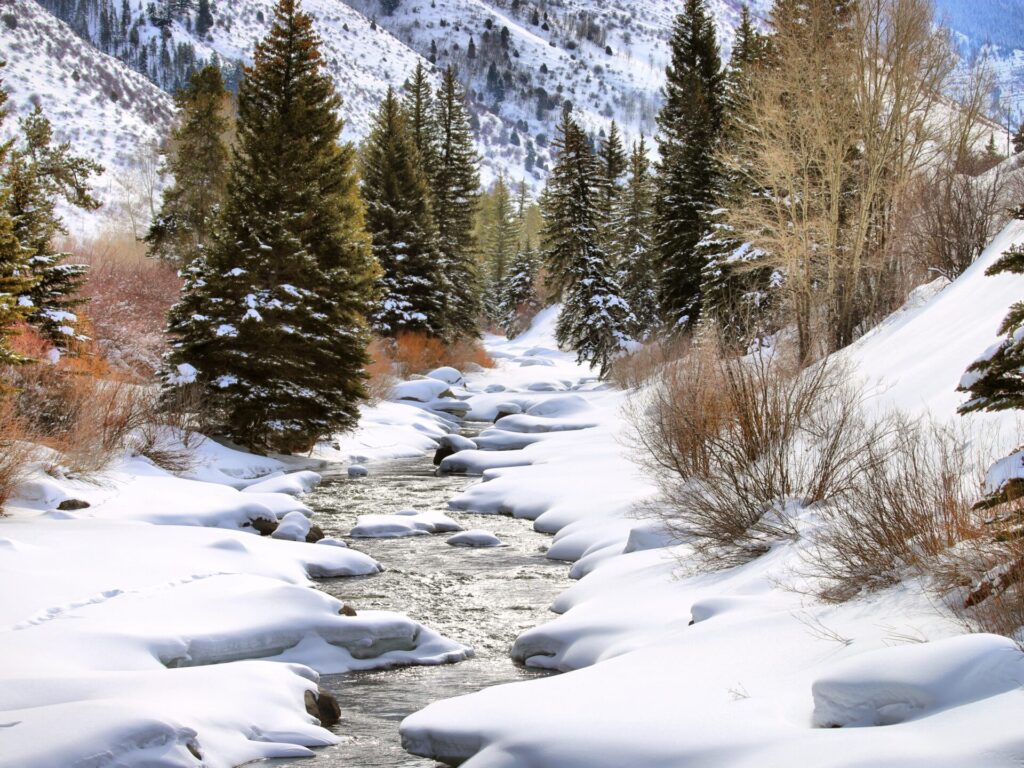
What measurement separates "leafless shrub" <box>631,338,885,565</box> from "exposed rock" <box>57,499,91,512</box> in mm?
7389

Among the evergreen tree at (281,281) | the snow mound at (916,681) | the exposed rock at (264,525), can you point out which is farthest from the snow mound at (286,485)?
the snow mound at (916,681)

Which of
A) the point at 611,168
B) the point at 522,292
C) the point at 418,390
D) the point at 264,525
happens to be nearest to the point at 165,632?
the point at 264,525

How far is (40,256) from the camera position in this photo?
1789 centimetres

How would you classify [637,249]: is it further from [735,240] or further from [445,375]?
[735,240]

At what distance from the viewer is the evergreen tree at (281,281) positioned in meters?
20.0

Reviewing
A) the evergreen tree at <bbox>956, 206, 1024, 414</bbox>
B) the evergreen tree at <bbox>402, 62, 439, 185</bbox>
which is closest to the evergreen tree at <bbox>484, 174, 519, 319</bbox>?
the evergreen tree at <bbox>402, 62, 439, 185</bbox>

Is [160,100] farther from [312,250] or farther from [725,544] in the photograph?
[725,544]

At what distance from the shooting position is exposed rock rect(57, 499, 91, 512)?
12352 mm

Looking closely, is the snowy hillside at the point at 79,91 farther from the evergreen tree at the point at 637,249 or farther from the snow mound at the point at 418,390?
the snow mound at the point at 418,390

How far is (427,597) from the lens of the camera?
11008 mm

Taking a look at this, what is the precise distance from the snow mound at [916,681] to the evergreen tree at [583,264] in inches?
1341

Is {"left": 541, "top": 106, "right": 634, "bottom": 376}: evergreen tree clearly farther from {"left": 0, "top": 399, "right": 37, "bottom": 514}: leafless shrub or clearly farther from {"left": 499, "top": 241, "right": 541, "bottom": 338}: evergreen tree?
{"left": 499, "top": 241, "right": 541, "bottom": 338}: evergreen tree

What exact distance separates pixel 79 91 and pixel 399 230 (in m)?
79.3

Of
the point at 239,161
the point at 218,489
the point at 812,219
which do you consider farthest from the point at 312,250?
the point at 812,219
